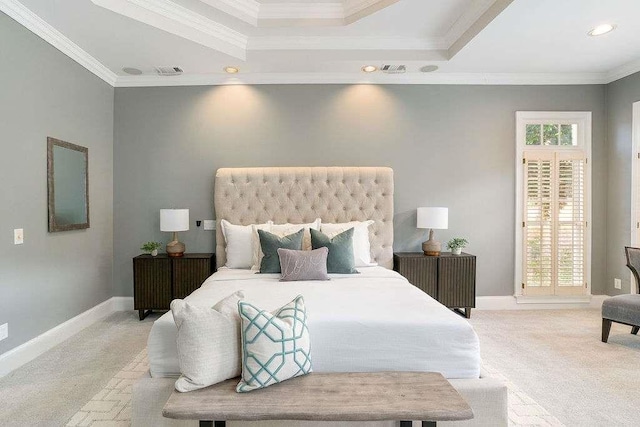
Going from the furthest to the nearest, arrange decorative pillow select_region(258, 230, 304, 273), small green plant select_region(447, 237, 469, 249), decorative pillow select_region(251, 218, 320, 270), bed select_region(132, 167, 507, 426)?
small green plant select_region(447, 237, 469, 249)
decorative pillow select_region(251, 218, 320, 270)
decorative pillow select_region(258, 230, 304, 273)
bed select_region(132, 167, 507, 426)

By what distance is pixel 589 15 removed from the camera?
314cm

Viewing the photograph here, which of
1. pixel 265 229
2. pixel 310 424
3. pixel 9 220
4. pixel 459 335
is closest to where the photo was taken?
pixel 310 424

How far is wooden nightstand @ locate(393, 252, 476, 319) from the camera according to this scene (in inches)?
170

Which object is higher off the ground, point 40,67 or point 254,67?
point 254,67

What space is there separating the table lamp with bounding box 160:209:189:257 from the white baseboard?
3.14ft

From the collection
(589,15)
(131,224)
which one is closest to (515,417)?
(589,15)

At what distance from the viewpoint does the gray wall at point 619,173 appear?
14.5 feet

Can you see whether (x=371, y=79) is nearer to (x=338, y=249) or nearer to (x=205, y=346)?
(x=338, y=249)

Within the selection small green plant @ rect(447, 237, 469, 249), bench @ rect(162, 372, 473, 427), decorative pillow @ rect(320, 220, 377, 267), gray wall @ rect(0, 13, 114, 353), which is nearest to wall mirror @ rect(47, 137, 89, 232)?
gray wall @ rect(0, 13, 114, 353)

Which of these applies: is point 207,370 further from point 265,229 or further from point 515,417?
point 265,229

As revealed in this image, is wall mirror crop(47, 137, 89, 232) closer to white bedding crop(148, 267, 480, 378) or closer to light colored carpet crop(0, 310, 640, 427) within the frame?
light colored carpet crop(0, 310, 640, 427)

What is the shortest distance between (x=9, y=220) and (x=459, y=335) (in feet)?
11.3

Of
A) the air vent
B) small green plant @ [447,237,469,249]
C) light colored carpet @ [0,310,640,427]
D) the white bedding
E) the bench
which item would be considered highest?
the air vent

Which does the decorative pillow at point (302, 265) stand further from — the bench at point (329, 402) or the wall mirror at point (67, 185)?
the wall mirror at point (67, 185)
